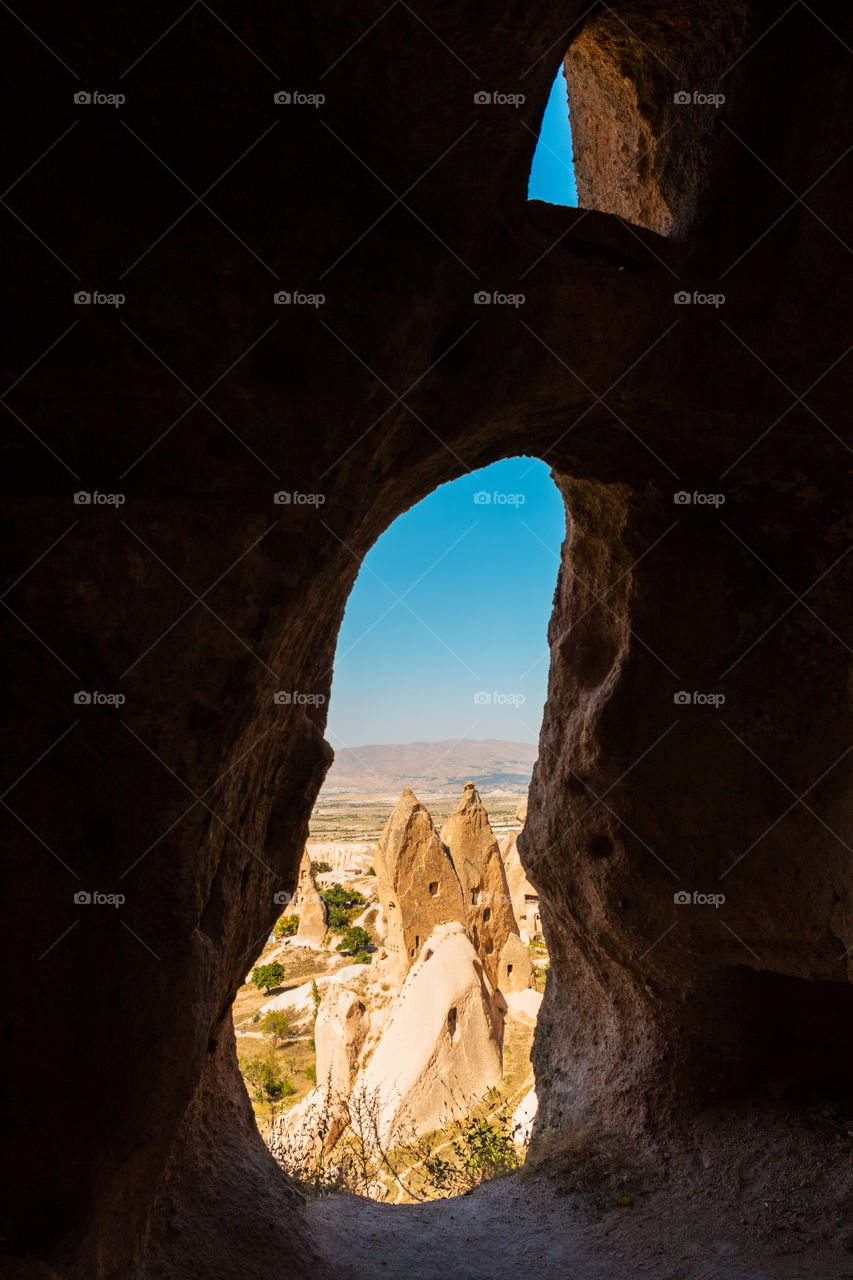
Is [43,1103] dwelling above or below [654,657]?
below

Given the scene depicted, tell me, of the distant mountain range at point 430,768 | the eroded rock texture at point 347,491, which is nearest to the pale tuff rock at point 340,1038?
the eroded rock texture at point 347,491

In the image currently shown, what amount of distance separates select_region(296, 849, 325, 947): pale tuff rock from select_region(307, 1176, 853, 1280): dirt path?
21795 mm

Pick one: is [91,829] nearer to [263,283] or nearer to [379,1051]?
[263,283]

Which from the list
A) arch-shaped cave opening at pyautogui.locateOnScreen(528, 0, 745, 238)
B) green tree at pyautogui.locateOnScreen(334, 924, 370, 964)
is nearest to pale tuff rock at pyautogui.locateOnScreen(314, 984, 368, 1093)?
green tree at pyautogui.locateOnScreen(334, 924, 370, 964)

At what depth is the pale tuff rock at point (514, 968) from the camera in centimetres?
1742

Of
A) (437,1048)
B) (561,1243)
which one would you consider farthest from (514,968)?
(561,1243)

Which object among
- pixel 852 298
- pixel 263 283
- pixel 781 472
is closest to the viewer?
pixel 263 283

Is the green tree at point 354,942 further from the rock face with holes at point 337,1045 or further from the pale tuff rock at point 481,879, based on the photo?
the rock face with holes at point 337,1045

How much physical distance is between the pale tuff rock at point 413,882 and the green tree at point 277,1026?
3.67 metres

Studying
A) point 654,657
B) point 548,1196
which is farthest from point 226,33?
point 548,1196

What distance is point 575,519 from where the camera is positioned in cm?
551

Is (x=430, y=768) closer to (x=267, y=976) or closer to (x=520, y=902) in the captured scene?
(x=520, y=902)

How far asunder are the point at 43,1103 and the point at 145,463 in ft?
7.37

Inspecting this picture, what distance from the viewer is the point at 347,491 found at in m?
2.89
